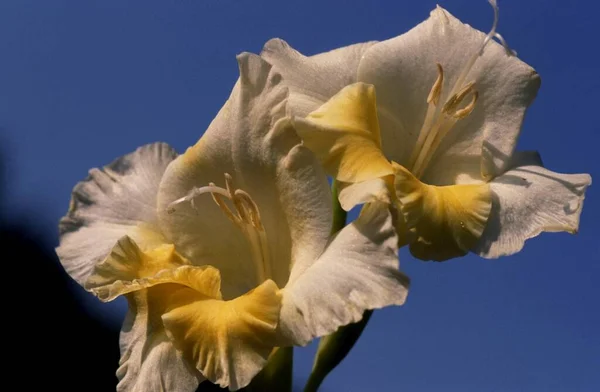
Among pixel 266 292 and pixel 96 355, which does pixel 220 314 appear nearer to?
pixel 266 292

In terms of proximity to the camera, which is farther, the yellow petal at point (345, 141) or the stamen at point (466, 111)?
the stamen at point (466, 111)

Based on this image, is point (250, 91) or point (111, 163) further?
point (111, 163)

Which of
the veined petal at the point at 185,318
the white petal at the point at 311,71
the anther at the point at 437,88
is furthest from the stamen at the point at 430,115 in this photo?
the veined petal at the point at 185,318

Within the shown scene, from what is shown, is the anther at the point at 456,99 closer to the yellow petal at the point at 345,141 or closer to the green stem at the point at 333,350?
the yellow petal at the point at 345,141

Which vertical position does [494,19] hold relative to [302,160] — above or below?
above

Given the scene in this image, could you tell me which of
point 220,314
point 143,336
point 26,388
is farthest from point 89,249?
point 26,388

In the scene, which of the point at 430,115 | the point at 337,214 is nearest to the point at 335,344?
the point at 337,214
